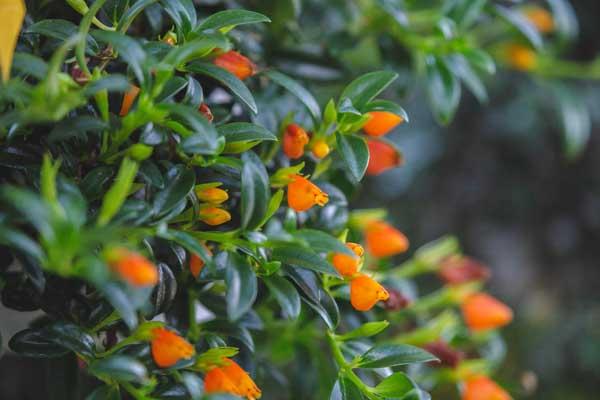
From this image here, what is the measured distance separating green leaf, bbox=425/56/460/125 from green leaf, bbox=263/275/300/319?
32 cm

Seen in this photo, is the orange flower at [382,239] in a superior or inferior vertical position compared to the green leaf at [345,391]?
inferior

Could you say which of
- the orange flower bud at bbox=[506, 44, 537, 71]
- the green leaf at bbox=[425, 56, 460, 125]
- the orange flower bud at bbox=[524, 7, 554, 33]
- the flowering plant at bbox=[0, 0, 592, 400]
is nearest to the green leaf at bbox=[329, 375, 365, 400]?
the flowering plant at bbox=[0, 0, 592, 400]

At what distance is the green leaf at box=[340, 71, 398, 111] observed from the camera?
0.60 m

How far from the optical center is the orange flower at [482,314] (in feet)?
2.82

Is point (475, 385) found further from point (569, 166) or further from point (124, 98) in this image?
point (569, 166)

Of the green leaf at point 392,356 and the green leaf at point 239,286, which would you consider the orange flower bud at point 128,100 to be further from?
the green leaf at point 392,356

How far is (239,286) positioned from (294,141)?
161 mm

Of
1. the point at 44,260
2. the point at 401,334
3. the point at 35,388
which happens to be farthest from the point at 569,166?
the point at 44,260

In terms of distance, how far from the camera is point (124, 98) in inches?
22.7

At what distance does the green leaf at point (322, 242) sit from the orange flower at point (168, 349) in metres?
0.11

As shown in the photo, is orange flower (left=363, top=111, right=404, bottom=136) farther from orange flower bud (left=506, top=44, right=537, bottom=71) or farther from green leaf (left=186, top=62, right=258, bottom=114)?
orange flower bud (left=506, top=44, right=537, bottom=71)

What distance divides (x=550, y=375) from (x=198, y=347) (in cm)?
104

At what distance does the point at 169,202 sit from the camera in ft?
1.72

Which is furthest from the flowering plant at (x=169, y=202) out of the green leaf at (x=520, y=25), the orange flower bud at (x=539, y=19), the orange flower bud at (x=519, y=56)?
the orange flower bud at (x=539, y=19)
